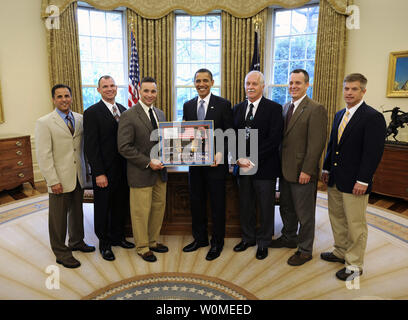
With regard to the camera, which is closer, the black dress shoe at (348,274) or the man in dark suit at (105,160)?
the black dress shoe at (348,274)

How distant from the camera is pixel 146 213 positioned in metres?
2.63

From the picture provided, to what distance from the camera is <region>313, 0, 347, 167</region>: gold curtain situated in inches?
199

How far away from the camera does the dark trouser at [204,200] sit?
105 inches

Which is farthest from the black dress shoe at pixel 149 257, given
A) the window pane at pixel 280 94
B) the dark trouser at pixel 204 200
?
the window pane at pixel 280 94

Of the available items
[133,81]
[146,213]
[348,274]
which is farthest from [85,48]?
[348,274]

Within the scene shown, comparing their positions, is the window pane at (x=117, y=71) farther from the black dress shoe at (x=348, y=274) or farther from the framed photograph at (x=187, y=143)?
the black dress shoe at (x=348, y=274)

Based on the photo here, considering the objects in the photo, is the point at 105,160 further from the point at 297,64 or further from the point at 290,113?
the point at 297,64

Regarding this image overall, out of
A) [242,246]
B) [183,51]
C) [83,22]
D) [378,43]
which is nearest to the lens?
[242,246]

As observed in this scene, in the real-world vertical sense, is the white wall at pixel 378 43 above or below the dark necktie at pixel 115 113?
above

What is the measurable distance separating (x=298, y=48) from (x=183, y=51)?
2.32 m

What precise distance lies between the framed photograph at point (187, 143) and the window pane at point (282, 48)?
4169 mm

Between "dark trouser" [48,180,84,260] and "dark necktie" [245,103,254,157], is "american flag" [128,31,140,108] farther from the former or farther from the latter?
"dark necktie" [245,103,254,157]

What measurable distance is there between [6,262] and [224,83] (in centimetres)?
464

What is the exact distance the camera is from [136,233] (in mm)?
2670
